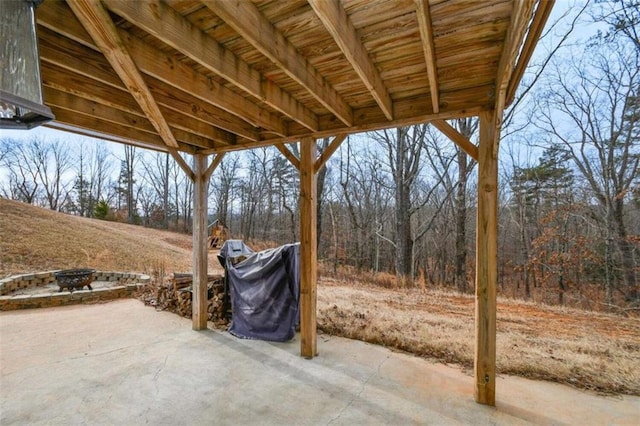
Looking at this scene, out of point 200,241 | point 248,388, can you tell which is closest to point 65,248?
point 200,241

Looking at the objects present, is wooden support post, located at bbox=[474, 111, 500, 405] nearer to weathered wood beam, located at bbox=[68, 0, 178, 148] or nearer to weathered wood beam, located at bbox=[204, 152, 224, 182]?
weathered wood beam, located at bbox=[68, 0, 178, 148]

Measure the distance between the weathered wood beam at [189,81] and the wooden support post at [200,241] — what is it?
1.58 meters

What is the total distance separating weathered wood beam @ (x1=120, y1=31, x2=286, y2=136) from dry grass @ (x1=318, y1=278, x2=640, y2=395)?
297 cm

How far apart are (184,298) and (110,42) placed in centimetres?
412

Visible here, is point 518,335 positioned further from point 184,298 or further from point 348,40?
point 184,298

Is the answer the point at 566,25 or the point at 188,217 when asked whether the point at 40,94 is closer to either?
the point at 566,25

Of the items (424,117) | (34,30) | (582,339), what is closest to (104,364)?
(34,30)

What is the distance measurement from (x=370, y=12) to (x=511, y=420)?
9.94 ft

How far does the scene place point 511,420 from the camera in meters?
2.13

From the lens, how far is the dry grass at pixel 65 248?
295 inches

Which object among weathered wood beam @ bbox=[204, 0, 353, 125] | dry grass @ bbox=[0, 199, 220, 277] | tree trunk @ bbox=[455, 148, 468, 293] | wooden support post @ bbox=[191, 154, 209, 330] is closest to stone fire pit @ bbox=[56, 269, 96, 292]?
dry grass @ bbox=[0, 199, 220, 277]

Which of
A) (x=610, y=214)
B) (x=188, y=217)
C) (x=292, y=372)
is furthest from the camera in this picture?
(x=188, y=217)

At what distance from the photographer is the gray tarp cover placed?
3.64 m

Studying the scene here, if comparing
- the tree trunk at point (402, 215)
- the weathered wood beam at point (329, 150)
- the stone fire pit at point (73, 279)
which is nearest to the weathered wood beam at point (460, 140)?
the weathered wood beam at point (329, 150)
